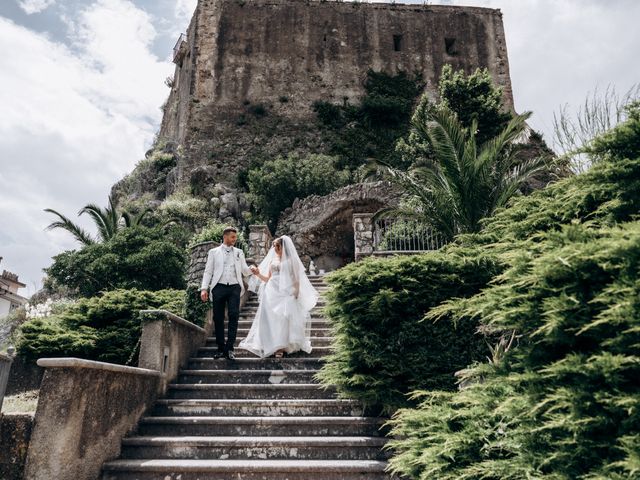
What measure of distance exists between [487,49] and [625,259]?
32130mm

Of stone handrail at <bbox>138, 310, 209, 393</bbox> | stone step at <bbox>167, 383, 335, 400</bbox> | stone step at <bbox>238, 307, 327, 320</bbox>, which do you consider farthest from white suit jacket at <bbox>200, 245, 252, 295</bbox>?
stone step at <bbox>238, 307, 327, 320</bbox>

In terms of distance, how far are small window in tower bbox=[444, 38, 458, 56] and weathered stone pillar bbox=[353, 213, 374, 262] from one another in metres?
22.1

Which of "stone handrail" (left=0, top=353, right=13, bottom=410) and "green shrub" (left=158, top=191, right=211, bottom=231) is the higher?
"green shrub" (left=158, top=191, right=211, bottom=231)

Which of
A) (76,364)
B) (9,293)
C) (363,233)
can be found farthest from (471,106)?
(9,293)

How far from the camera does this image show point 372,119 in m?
27.6

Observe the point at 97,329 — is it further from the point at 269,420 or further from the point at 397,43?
the point at 397,43

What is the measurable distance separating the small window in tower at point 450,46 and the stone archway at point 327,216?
51.9ft

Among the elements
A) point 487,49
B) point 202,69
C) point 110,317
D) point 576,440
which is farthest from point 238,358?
point 487,49

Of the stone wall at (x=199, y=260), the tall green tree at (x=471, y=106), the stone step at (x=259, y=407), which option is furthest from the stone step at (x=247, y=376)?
the tall green tree at (x=471, y=106)

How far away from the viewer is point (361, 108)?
28062mm

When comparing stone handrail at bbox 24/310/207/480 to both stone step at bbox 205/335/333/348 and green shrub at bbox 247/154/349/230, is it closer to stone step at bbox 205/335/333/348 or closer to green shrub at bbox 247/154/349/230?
stone step at bbox 205/335/333/348

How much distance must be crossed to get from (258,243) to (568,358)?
10926 millimetres

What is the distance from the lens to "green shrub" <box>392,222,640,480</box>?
2.23 m

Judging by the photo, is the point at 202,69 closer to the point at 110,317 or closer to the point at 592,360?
the point at 110,317
